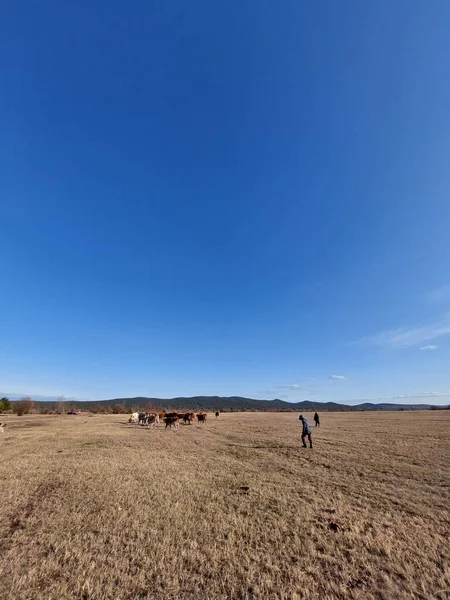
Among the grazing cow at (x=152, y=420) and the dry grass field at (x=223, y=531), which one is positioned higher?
the grazing cow at (x=152, y=420)

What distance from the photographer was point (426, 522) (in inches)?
356

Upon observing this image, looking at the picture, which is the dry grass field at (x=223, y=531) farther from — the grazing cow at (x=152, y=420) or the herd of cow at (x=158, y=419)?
the grazing cow at (x=152, y=420)

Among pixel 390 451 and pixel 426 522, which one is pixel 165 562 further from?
pixel 390 451

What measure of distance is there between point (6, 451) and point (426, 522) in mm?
23704

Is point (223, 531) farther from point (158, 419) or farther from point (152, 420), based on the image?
point (158, 419)

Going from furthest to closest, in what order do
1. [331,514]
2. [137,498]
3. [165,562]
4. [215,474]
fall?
[215,474] < [137,498] < [331,514] < [165,562]

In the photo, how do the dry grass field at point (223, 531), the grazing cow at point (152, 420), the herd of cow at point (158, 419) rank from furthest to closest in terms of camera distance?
1. the grazing cow at point (152, 420)
2. the herd of cow at point (158, 419)
3. the dry grass field at point (223, 531)

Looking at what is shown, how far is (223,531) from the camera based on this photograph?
8414 millimetres

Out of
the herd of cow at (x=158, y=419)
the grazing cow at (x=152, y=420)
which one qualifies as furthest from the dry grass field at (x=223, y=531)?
the grazing cow at (x=152, y=420)

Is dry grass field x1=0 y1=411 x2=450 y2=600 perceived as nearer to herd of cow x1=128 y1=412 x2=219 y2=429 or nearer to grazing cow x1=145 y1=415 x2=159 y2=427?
herd of cow x1=128 y1=412 x2=219 y2=429

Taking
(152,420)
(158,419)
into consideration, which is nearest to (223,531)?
(152,420)

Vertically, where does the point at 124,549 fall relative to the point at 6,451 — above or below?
below

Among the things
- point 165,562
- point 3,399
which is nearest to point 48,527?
point 165,562

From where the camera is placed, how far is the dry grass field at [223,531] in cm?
607
